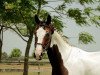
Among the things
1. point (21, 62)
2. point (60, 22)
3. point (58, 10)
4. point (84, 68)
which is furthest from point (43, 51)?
point (21, 62)

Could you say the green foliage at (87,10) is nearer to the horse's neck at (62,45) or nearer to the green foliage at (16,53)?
the horse's neck at (62,45)

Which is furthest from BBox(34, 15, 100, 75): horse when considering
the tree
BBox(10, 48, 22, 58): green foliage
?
BBox(10, 48, 22, 58): green foliage

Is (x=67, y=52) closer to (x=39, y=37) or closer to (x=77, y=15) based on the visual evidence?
(x=39, y=37)

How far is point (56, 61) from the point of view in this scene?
6.91 metres

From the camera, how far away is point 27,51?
18.3m

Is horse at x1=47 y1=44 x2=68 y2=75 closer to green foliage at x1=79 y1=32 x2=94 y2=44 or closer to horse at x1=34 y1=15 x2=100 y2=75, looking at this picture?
horse at x1=34 y1=15 x2=100 y2=75

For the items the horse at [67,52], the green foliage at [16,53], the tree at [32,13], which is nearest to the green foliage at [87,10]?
the tree at [32,13]

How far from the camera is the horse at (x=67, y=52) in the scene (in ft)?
21.4

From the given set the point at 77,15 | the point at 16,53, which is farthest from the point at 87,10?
the point at 16,53

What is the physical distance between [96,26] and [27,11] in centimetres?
349

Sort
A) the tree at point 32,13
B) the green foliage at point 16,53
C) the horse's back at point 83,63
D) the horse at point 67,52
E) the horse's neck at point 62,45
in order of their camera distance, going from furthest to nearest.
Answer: the green foliage at point 16,53 < the tree at point 32,13 < the horse's neck at point 62,45 < the horse's back at point 83,63 < the horse at point 67,52

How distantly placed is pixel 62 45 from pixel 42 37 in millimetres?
669

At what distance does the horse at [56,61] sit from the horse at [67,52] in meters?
0.06

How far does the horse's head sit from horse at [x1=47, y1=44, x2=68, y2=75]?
0.78 ft
